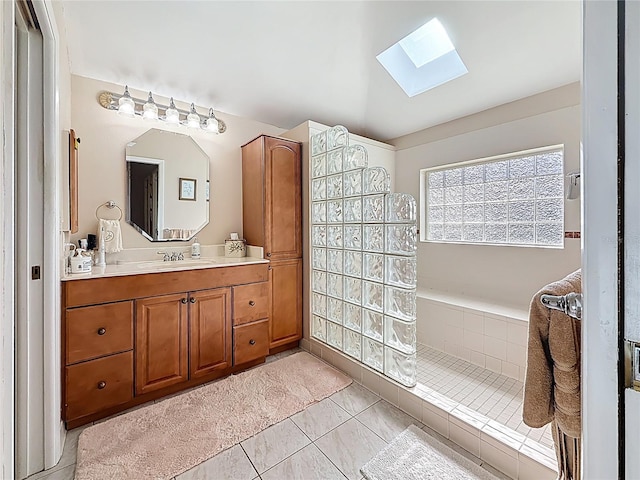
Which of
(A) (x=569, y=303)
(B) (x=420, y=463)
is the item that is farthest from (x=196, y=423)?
(A) (x=569, y=303)

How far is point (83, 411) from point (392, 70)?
3277mm

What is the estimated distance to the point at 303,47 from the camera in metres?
2.16

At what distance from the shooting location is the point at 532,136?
2.43m

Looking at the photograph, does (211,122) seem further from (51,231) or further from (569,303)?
(569,303)

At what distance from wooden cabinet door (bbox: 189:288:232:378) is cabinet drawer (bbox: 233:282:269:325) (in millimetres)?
63

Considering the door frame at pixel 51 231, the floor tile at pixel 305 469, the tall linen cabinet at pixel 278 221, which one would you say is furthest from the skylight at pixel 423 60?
the floor tile at pixel 305 469

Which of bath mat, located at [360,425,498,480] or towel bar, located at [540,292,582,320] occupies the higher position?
towel bar, located at [540,292,582,320]

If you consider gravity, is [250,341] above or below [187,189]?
below

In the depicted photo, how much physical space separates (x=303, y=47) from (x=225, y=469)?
106 inches

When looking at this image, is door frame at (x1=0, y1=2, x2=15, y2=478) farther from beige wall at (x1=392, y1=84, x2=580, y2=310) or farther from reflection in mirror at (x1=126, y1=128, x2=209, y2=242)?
beige wall at (x1=392, y1=84, x2=580, y2=310)

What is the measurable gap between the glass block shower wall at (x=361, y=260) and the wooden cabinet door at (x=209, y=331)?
0.77 m

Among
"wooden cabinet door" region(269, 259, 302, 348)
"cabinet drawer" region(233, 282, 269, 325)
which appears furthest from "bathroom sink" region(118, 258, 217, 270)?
"wooden cabinet door" region(269, 259, 302, 348)

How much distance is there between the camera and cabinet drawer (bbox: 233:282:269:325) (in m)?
2.19

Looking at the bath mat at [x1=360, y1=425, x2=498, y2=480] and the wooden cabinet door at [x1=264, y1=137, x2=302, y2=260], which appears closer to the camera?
the bath mat at [x1=360, y1=425, x2=498, y2=480]
